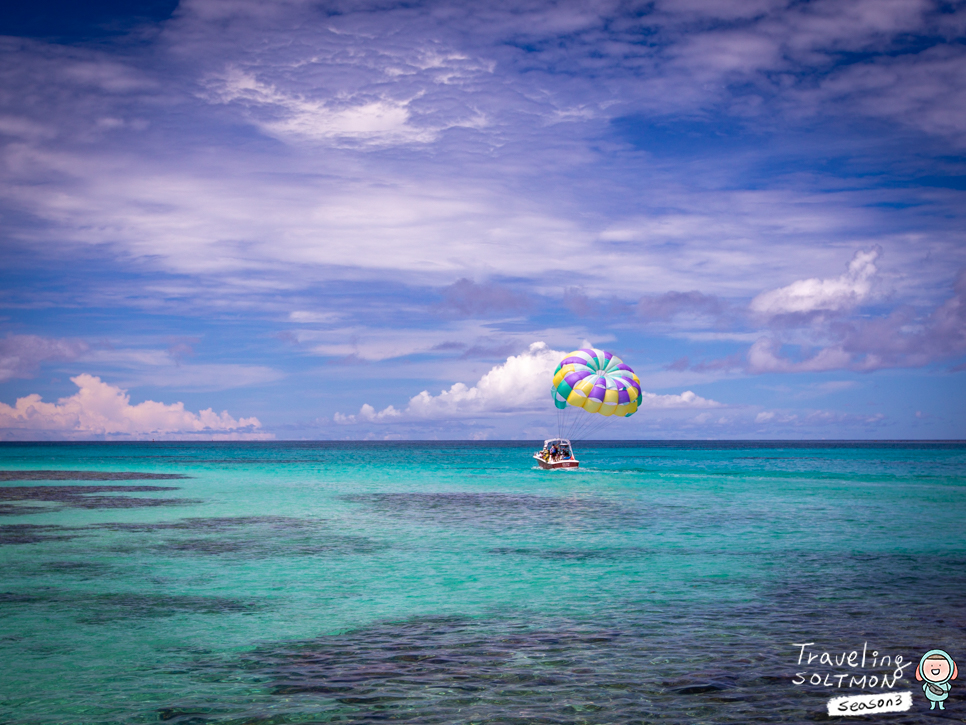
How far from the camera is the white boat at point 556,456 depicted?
5878cm

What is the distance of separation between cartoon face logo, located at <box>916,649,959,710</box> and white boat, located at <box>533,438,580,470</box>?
46422 mm

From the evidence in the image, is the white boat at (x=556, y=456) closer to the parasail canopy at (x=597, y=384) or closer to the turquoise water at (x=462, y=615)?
the parasail canopy at (x=597, y=384)

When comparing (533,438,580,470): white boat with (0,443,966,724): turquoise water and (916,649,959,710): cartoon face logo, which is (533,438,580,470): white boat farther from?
(916,649,959,710): cartoon face logo

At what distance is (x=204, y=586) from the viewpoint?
1553 centimetres

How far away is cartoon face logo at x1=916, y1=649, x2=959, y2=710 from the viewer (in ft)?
29.2

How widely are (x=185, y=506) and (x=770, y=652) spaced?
29.7 meters

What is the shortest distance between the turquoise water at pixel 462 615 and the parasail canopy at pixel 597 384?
39.3ft

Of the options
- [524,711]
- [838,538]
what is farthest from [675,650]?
[838,538]

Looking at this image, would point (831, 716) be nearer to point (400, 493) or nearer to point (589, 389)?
point (589, 389)

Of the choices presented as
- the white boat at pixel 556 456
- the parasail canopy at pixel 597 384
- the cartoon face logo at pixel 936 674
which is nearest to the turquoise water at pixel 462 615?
the cartoon face logo at pixel 936 674

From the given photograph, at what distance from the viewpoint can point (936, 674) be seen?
958 cm

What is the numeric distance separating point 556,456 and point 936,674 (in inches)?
2013

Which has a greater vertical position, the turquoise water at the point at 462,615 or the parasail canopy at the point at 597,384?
the parasail canopy at the point at 597,384

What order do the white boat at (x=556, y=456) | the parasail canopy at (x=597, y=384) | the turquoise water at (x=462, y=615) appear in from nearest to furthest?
the turquoise water at (x=462, y=615) < the parasail canopy at (x=597, y=384) < the white boat at (x=556, y=456)
